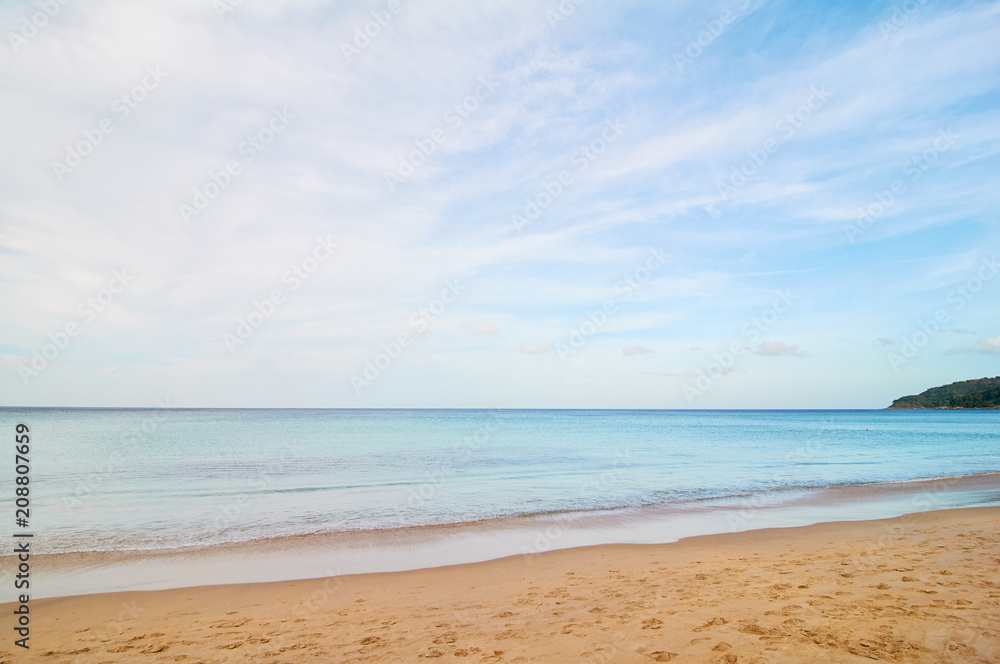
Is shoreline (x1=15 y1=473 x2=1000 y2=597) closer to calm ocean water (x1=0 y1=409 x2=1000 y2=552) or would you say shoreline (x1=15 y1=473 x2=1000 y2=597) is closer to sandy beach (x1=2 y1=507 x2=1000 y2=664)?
calm ocean water (x1=0 y1=409 x2=1000 y2=552)

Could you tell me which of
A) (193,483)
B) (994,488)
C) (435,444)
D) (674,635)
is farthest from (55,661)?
(435,444)

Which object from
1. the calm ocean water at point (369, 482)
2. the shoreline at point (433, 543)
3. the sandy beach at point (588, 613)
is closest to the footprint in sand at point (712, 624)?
the sandy beach at point (588, 613)

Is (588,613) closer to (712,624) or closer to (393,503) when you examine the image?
(712,624)

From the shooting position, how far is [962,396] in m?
143

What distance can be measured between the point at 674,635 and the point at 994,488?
2347 cm

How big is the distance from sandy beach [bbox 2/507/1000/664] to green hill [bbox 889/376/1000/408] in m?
158

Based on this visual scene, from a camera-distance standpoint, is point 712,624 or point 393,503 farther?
point 393,503

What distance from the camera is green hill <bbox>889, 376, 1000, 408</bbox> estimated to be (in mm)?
127688

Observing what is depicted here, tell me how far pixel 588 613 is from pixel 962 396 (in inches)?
7447

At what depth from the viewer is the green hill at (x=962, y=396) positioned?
127688mm

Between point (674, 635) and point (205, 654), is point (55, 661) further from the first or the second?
point (674, 635)

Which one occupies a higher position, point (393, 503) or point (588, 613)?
point (393, 503)

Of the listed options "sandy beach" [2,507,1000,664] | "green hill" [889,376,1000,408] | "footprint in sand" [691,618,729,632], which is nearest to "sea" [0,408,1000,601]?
"sandy beach" [2,507,1000,664]

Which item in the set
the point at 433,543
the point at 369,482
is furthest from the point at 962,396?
the point at 433,543
